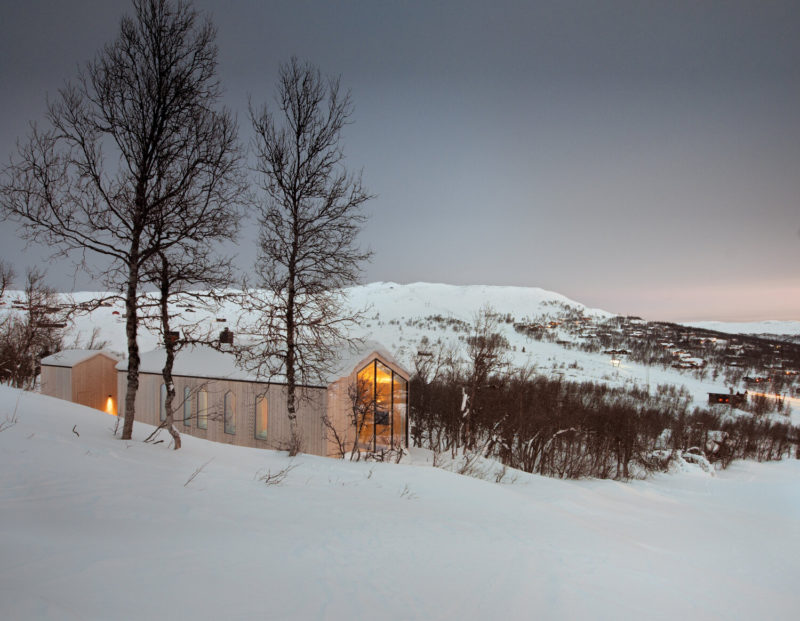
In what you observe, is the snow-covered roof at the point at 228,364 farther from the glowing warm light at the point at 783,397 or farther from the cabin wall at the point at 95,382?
the glowing warm light at the point at 783,397

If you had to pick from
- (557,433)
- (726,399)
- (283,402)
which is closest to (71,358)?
(283,402)

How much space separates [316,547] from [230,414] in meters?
13.2

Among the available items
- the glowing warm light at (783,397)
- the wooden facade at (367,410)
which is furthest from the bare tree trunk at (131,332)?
the glowing warm light at (783,397)

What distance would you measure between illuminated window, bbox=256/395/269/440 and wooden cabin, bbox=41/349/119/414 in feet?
34.6

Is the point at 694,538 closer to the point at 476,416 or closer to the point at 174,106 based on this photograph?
the point at 174,106

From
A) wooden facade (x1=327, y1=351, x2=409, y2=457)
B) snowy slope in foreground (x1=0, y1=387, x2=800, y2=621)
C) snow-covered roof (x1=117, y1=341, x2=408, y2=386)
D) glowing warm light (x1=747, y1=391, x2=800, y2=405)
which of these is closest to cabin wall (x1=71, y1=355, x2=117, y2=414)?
snow-covered roof (x1=117, y1=341, x2=408, y2=386)

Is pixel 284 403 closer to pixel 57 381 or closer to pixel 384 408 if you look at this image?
pixel 384 408

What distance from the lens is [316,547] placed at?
4887 mm

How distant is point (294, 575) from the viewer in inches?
162

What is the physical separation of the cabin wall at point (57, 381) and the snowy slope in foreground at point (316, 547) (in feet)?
41.3

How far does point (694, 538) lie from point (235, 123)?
14.2 m

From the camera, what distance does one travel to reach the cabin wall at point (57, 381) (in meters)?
20.3

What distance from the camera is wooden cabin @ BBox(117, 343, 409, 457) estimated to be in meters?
14.5

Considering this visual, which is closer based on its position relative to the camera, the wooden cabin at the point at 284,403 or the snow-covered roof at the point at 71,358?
the wooden cabin at the point at 284,403
